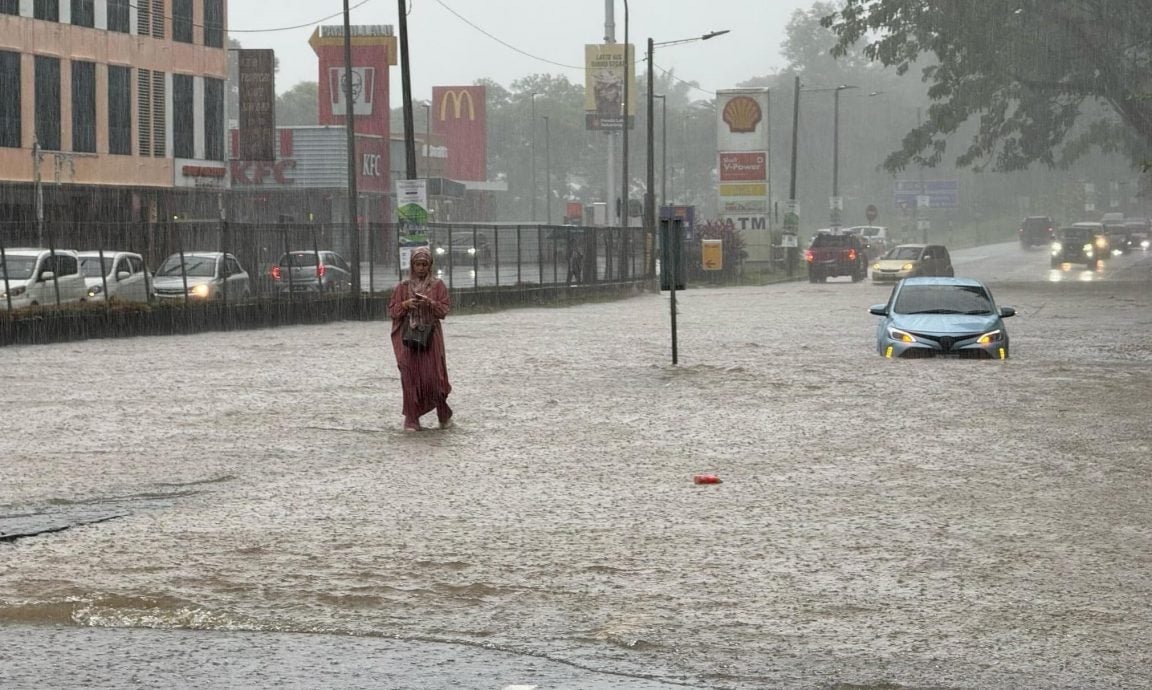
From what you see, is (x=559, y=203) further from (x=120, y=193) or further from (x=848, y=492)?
(x=848, y=492)

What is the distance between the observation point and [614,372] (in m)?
23.9

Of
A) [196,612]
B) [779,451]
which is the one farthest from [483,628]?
[779,451]

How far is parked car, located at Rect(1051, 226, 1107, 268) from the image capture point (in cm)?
7400

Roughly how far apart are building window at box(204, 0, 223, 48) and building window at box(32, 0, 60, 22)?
274 inches

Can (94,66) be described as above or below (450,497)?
above

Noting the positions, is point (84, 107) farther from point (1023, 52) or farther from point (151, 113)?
point (1023, 52)

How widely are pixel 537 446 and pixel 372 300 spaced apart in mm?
23848

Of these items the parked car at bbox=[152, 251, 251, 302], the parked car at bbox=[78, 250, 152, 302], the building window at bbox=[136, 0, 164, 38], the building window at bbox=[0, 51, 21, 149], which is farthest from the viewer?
the building window at bbox=[136, 0, 164, 38]

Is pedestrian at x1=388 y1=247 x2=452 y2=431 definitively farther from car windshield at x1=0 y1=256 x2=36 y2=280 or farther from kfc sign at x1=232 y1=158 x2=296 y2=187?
kfc sign at x1=232 y1=158 x2=296 y2=187

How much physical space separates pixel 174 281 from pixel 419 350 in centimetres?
2070

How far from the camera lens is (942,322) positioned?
983 inches

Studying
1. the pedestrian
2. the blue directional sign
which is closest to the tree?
the blue directional sign

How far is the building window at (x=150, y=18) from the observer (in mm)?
56594

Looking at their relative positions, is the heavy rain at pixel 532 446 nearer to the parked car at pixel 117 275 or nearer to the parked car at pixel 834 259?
the parked car at pixel 117 275
